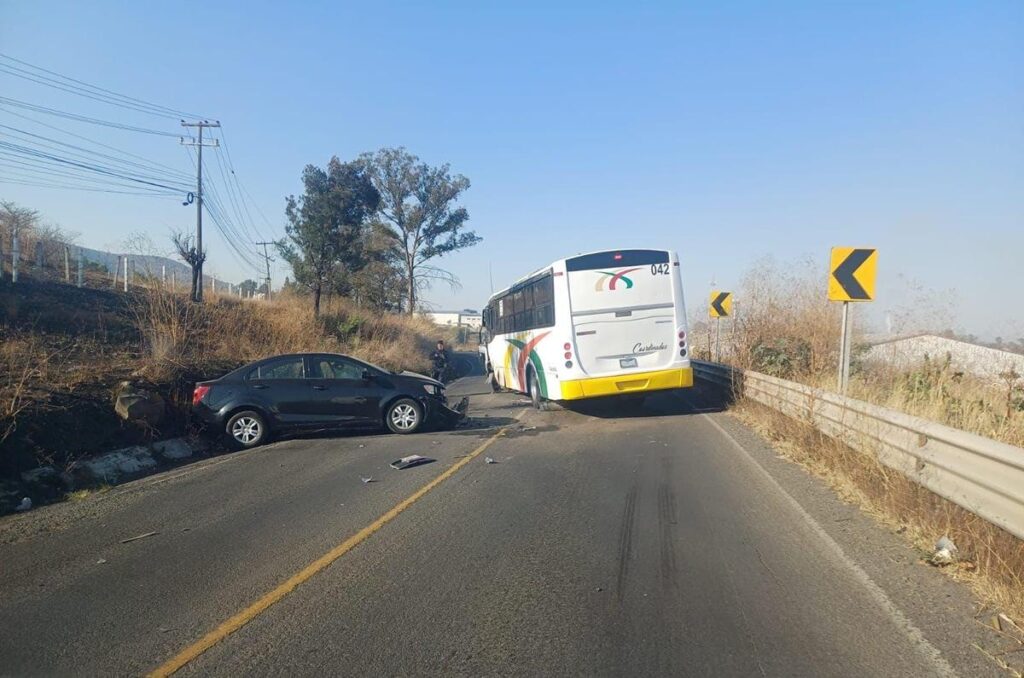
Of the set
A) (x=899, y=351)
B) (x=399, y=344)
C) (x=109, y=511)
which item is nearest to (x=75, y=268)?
(x=399, y=344)

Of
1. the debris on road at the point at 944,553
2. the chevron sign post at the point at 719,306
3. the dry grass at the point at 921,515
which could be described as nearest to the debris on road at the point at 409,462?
the dry grass at the point at 921,515

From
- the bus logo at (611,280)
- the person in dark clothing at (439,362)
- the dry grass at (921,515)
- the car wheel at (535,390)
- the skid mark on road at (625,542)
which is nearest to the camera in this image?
the dry grass at (921,515)

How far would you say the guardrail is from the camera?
5.15m

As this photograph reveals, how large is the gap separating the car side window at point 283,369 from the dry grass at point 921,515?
8.16m

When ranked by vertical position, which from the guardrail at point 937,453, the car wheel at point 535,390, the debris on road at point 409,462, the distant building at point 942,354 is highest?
the distant building at point 942,354

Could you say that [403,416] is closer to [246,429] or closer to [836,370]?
[246,429]

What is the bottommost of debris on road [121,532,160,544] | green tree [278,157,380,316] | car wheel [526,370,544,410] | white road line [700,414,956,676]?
white road line [700,414,956,676]

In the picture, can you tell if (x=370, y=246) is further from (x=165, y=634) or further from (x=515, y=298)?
(x=165, y=634)

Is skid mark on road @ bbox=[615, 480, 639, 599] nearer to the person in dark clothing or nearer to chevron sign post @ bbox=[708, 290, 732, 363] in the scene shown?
chevron sign post @ bbox=[708, 290, 732, 363]

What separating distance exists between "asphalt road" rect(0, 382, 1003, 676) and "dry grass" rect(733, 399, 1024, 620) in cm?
24

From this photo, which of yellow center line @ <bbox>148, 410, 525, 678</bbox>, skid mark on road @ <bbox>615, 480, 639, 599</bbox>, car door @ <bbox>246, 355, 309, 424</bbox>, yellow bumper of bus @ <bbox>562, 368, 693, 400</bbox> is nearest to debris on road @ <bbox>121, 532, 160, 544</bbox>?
yellow center line @ <bbox>148, 410, 525, 678</bbox>

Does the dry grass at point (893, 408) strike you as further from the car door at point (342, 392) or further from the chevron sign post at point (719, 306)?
the car door at point (342, 392)

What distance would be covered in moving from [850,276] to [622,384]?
4.80 meters

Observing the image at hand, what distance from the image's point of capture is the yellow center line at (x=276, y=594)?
4238mm
